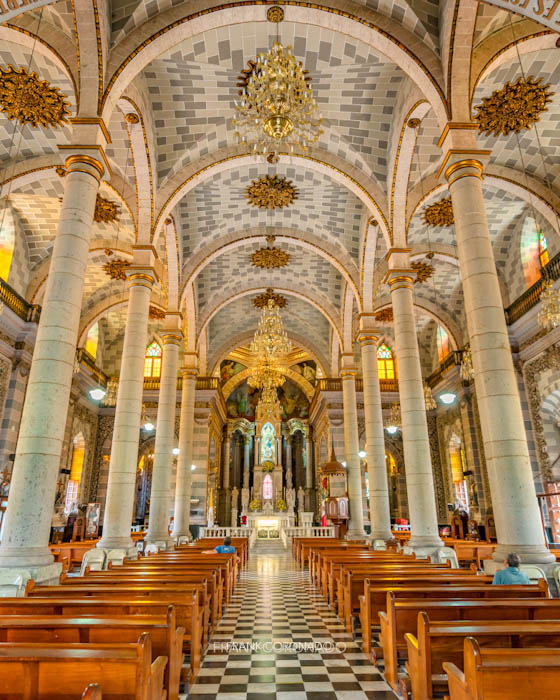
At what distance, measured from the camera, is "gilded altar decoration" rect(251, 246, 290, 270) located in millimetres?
19283

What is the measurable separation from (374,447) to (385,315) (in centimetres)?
927

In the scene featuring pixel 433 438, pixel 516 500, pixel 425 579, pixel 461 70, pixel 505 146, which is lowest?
pixel 425 579

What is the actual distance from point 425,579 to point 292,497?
86.1 feet

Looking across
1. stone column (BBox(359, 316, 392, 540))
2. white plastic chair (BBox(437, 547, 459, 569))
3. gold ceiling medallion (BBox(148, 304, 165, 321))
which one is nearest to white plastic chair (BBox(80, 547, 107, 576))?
white plastic chair (BBox(437, 547, 459, 569))

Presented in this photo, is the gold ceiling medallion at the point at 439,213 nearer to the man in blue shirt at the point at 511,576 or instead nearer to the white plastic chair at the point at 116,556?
the man in blue shirt at the point at 511,576

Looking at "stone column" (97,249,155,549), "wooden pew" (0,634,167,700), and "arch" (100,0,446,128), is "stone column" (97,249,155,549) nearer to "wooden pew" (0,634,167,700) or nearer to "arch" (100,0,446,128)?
"arch" (100,0,446,128)

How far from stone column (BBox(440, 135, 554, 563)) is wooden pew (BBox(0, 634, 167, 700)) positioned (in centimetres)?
543

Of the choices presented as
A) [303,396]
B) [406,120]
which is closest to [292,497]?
[303,396]

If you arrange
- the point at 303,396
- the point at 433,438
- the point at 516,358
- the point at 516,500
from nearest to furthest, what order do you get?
the point at 516,500
the point at 516,358
the point at 433,438
the point at 303,396

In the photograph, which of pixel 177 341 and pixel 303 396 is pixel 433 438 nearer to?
pixel 303 396

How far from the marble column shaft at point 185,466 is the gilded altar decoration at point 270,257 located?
17.0ft

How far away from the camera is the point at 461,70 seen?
8.55m

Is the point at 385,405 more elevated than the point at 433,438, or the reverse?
the point at 385,405

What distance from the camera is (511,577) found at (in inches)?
208
